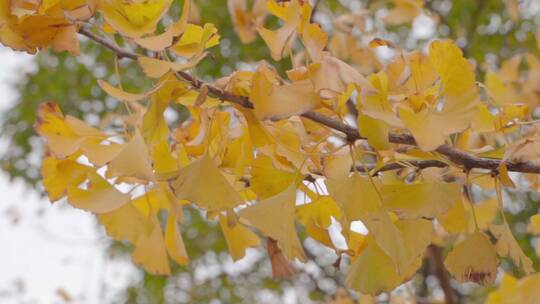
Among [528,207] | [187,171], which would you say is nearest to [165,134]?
[187,171]

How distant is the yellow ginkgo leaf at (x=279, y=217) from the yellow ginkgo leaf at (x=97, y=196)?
0.08 m

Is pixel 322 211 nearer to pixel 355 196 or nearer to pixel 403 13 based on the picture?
pixel 355 196

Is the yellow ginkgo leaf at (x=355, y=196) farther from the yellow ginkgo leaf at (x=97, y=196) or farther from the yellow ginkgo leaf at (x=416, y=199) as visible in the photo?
the yellow ginkgo leaf at (x=97, y=196)

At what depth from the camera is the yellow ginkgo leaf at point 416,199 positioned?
16.6 inches

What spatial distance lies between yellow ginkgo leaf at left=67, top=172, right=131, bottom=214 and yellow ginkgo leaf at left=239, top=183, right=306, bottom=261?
0.28 ft

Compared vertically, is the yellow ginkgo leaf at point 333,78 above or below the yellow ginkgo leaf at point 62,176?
above

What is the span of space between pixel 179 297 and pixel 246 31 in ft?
4.10

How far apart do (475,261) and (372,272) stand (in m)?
0.06

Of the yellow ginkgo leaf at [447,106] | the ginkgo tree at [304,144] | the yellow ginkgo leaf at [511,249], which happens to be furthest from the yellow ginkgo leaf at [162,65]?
the yellow ginkgo leaf at [511,249]

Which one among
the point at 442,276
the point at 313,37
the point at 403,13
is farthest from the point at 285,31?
the point at 442,276

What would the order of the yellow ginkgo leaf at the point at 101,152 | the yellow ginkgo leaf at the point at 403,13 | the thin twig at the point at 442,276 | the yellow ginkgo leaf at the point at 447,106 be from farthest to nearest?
the thin twig at the point at 442,276
the yellow ginkgo leaf at the point at 403,13
the yellow ginkgo leaf at the point at 101,152
the yellow ginkgo leaf at the point at 447,106

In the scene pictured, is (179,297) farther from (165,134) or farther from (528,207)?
(165,134)

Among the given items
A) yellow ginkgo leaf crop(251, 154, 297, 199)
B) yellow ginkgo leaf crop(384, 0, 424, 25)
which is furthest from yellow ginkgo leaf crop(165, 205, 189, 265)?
yellow ginkgo leaf crop(384, 0, 424, 25)

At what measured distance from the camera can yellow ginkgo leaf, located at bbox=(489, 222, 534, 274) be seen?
48cm
